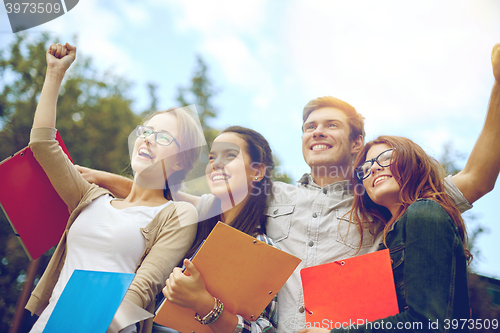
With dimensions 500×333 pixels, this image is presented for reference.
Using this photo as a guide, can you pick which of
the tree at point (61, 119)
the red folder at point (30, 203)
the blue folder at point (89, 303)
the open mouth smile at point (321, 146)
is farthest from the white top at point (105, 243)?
the tree at point (61, 119)

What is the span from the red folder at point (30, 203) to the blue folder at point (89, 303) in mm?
673

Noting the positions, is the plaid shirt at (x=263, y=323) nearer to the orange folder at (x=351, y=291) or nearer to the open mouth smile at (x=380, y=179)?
the orange folder at (x=351, y=291)

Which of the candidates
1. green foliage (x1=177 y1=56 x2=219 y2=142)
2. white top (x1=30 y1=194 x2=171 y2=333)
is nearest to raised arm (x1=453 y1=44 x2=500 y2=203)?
white top (x1=30 y1=194 x2=171 y2=333)

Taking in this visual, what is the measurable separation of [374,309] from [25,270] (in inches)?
261

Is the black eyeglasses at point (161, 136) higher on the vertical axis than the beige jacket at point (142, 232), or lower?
higher

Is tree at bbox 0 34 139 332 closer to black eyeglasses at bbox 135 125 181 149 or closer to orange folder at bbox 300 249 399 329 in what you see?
black eyeglasses at bbox 135 125 181 149

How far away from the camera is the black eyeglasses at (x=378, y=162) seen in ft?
5.81

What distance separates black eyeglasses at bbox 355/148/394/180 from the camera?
1.77m

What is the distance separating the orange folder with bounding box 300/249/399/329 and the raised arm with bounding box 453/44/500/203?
70 centimetres

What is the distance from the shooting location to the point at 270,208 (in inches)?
88.0

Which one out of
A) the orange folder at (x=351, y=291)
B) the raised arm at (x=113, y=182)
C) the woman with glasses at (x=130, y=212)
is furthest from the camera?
the raised arm at (x=113, y=182)

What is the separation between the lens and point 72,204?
2.05 meters

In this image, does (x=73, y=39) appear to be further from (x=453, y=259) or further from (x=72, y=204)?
(x=453, y=259)

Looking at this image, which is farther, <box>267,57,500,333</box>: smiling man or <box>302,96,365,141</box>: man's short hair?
<box>302,96,365,141</box>: man's short hair
